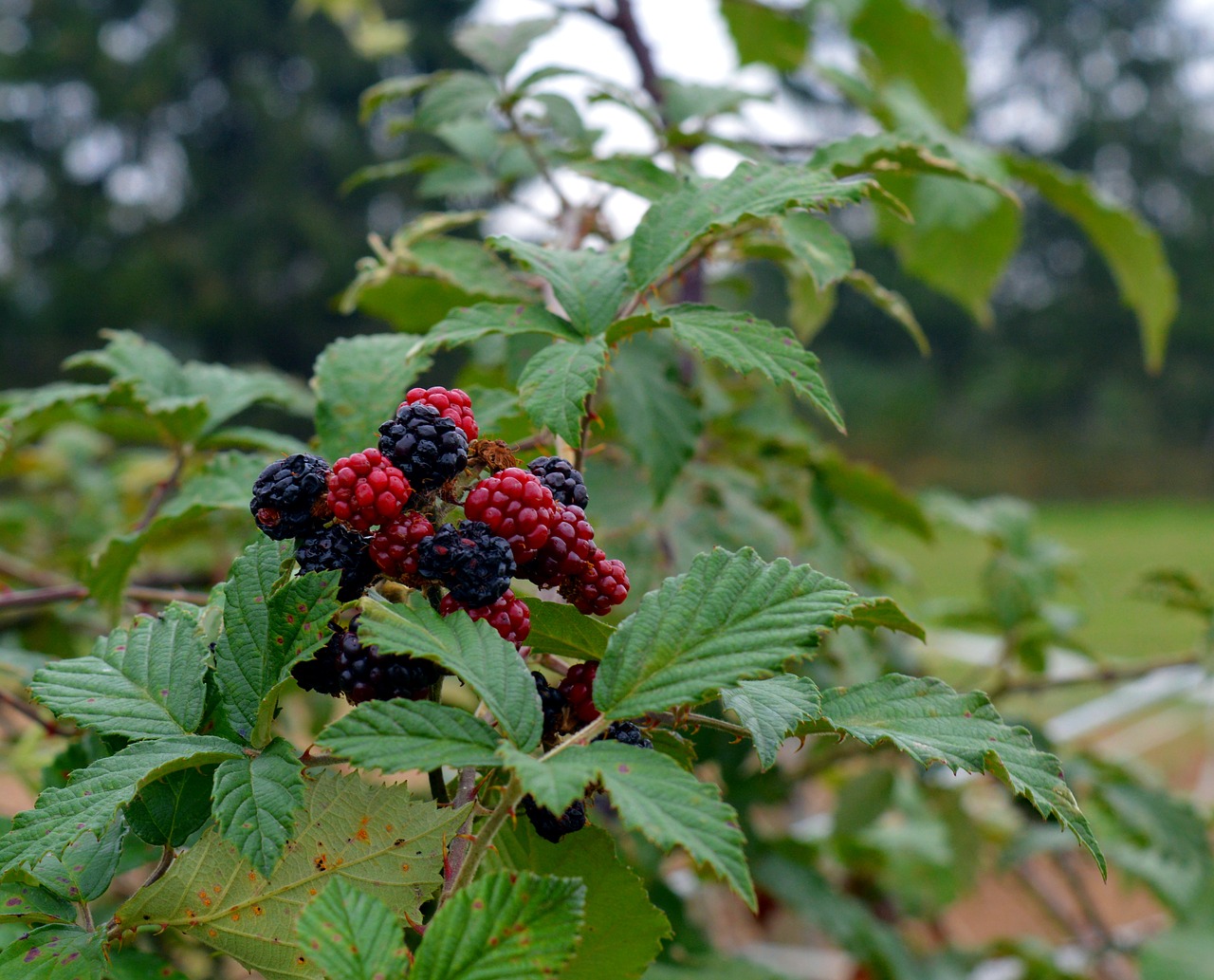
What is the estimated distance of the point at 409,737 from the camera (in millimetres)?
269

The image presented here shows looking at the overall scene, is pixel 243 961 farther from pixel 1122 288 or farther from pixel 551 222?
pixel 1122 288

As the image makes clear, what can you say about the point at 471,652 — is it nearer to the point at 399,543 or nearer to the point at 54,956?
the point at 399,543

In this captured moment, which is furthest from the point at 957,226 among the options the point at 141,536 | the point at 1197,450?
the point at 1197,450

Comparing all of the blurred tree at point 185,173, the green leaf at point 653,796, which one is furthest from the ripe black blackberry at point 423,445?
the blurred tree at point 185,173

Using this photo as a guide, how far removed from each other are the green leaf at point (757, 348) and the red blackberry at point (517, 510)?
0.10m

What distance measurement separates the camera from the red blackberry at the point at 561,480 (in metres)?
0.35

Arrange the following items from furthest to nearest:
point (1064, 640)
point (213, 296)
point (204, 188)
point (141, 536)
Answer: point (204, 188), point (213, 296), point (1064, 640), point (141, 536)

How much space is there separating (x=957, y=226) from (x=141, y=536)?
0.69m

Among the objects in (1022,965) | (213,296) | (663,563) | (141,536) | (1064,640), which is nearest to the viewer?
(141,536)

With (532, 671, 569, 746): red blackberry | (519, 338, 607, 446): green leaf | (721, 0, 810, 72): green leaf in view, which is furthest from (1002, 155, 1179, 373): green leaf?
(532, 671, 569, 746): red blackberry

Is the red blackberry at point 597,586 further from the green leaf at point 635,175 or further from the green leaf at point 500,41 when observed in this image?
the green leaf at point 500,41

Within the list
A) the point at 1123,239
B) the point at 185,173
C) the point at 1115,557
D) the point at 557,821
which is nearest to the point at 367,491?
the point at 557,821

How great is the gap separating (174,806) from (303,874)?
2.0 inches

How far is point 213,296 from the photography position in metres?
9.59
